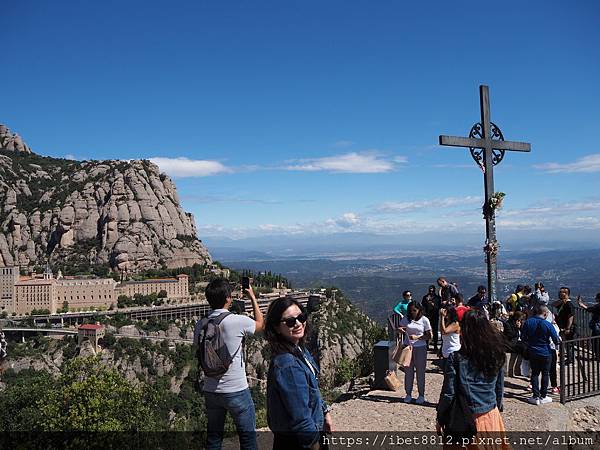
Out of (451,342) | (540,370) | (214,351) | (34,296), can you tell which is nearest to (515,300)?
(540,370)

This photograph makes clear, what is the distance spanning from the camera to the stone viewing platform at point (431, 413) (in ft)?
21.2

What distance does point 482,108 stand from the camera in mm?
11078

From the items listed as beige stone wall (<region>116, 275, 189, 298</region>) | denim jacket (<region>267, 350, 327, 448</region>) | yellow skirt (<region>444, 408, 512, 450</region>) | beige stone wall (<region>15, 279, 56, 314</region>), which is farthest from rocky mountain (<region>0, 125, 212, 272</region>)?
denim jacket (<region>267, 350, 327, 448</region>)

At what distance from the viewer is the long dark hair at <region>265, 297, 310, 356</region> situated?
324cm

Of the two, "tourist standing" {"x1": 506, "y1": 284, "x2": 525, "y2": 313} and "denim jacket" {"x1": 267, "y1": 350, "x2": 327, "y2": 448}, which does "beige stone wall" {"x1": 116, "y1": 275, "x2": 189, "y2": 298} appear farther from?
"denim jacket" {"x1": 267, "y1": 350, "x2": 327, "y2": 448}

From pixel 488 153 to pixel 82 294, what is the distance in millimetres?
80663

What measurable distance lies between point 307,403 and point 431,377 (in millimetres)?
6521

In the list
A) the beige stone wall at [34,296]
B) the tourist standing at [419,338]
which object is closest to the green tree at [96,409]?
the tourist standing at [419,338]

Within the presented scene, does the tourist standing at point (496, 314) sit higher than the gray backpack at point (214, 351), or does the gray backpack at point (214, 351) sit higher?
the gray backpack at point (214, 351)

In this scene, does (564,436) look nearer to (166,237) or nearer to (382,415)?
(382,415)

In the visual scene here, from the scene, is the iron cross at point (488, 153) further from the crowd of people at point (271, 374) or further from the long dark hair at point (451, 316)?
the crowd of people at point (271, 374)

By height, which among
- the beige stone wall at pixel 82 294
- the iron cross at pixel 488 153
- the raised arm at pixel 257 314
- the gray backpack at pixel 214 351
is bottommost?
the beige stone wall at pixel 82 294

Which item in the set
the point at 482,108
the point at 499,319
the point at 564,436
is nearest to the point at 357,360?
A: the point at 499,319

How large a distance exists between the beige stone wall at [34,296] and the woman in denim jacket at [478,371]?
82.7 m
